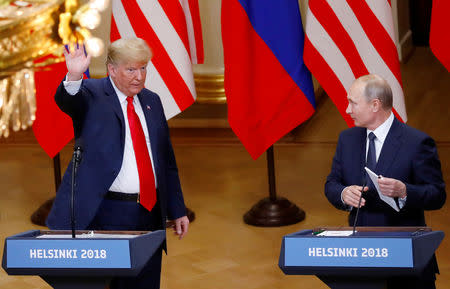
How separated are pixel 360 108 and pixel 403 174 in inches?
12.4

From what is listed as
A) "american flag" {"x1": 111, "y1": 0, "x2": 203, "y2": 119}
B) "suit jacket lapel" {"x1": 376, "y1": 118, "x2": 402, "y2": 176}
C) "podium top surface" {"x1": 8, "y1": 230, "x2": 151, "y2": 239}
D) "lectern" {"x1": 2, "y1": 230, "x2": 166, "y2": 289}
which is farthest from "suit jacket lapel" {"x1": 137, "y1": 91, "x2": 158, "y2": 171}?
"american flag" {"x1": 111, "y1": 0, "x2": 203, "y2": 119}

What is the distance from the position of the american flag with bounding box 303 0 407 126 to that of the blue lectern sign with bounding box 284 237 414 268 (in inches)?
111

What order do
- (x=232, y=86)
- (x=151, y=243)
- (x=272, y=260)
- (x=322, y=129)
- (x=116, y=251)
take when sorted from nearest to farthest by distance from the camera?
1. (x=116, y=251)
2. (x=151, y=243)
3. (x=272, y=260)
4. (x=232, y=86)
5. (x=322, y=129)

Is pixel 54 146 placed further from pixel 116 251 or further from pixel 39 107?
pixel 116 251

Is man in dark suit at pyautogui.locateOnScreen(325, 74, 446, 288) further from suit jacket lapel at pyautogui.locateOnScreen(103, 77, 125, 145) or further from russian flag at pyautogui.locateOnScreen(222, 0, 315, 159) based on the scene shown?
russian flag at pyautogui.locateOnScreen(222, 0, 315, 159)

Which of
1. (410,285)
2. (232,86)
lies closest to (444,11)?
(232,86)

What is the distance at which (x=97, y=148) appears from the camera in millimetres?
2979

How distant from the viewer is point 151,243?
247 centimetres

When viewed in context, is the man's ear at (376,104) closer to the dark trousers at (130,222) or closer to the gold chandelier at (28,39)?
the dark trousers at (130,222)

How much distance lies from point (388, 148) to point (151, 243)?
42.5 inches

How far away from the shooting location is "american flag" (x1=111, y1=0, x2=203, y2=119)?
5.47 metres

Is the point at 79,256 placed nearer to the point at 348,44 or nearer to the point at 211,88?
the point at 348,44

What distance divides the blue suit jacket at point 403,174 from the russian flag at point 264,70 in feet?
8.31

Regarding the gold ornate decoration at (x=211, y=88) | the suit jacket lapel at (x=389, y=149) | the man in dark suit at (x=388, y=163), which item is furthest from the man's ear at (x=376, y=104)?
the gold ornate decoration at (x=211, y=88)
